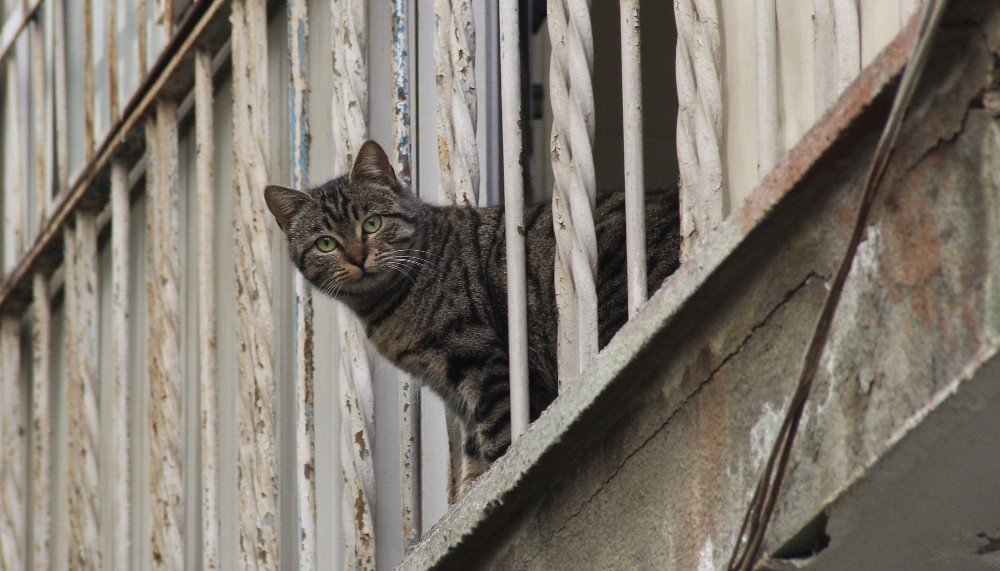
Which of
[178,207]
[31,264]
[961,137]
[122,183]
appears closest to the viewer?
[961,137]

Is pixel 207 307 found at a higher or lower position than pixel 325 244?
lower

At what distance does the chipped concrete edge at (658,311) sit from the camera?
135 cm

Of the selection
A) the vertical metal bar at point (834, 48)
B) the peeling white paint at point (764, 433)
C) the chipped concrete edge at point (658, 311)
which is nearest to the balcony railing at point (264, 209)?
the vertical metal bar at point (834, 48)

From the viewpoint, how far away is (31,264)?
4383mm

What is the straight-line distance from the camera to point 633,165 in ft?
6.46

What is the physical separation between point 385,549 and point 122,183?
5.74 ft

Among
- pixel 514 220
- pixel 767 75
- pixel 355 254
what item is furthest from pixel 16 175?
pixel 767 75

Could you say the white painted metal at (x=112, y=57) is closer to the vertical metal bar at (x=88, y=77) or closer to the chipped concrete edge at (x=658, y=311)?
the vertical metal bar at (x=88, y=77)

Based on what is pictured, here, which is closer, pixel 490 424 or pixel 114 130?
pixel 490 424

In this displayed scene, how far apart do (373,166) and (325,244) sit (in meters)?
0.39

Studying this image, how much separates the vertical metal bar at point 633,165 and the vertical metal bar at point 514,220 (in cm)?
27

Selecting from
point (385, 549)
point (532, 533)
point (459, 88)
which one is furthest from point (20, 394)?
point (532, 533)

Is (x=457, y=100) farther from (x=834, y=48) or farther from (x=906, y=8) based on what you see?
(x=906, y=8)

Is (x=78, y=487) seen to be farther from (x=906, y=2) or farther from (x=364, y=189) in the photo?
(x=906, y=2)
